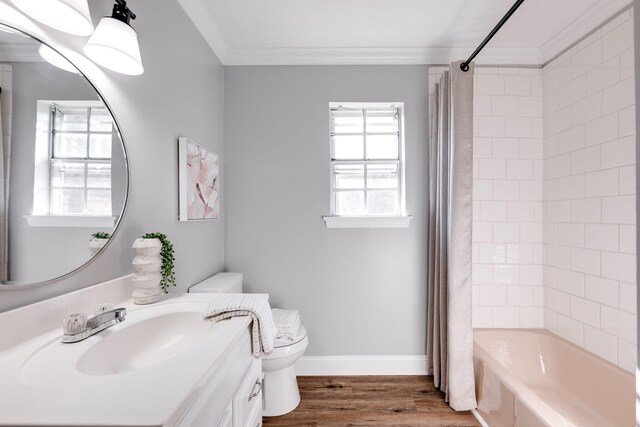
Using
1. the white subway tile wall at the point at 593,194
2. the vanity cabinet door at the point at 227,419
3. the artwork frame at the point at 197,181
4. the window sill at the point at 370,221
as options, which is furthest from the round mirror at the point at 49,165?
the white subway tile wall at the point at 593,194

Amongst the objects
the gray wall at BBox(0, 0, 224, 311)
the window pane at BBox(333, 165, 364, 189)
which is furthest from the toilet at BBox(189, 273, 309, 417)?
the window pane at BBox(333, 165, 364, 189)

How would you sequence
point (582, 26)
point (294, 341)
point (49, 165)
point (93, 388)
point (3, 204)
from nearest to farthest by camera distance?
Result: point (93, 388), point (3, 204), point (49, 165), point (294, 341), point (582, 26)

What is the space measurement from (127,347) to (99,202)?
0.51 metres

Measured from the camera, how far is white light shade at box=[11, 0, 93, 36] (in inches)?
30.7

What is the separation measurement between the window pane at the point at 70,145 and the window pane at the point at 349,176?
1.61 m

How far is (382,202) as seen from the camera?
2266mm

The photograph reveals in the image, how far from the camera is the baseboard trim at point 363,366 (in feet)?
7.07

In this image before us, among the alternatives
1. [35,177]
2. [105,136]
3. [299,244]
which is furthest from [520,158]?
[35,177]

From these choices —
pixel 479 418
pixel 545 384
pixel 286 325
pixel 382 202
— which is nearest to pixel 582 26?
pixel 382 202

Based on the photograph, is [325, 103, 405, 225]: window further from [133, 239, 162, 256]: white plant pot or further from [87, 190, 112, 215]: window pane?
[87, 190, 112, 215]: window pane

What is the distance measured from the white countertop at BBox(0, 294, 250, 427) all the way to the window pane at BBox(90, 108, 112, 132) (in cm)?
68

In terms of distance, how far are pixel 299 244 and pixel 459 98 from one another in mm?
1438

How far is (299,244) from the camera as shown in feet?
7.19

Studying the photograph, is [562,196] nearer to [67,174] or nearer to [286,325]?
[286,325]
